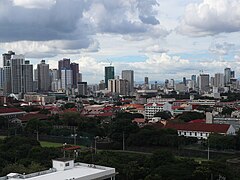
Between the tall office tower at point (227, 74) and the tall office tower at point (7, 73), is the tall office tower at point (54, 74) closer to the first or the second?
the tall office tower at point (7, 73)

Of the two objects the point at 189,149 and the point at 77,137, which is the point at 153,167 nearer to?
the point at 189,149

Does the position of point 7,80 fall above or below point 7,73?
below

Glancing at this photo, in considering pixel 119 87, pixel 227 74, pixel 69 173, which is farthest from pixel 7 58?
pixel 227 74

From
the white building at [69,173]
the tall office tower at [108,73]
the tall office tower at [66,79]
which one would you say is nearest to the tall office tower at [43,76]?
the tall office tower at [66,79]

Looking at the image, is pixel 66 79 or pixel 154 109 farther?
pixel 66 79

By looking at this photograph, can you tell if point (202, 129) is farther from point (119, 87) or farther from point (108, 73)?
point (108, 73)

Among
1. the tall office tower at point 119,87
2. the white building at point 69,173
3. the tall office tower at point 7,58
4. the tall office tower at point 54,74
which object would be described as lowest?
the white building at point 69,173

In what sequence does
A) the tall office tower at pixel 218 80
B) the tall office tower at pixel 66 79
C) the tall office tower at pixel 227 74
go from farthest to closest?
the tall office tower at pixel 227 74 → the tall office tower at pixel 218 80 → the tall office tower at pixel 66 79
